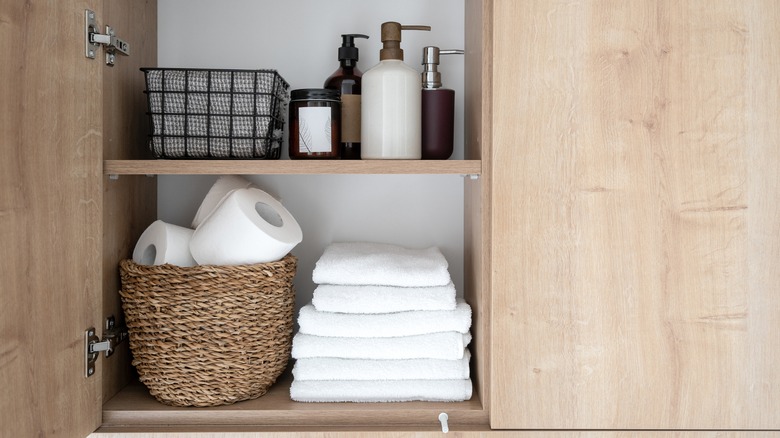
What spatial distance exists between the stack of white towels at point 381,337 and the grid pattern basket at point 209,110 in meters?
0.23

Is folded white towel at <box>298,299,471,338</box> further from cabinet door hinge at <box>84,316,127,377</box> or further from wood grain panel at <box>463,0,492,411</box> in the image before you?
cabinet door hinge at <box>84,316,127,377</box>

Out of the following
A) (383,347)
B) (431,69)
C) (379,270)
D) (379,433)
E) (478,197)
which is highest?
(431,69)

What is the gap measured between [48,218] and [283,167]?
303 mm

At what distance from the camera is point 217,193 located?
1.09m

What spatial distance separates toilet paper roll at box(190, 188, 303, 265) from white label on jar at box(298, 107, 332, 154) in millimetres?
112

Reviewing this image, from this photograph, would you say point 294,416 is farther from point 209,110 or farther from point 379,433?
point 209,110

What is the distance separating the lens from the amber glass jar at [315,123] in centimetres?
99

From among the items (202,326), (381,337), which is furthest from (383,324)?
(202,326)

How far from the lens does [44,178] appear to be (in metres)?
0.75

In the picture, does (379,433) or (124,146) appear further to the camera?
(124,146)

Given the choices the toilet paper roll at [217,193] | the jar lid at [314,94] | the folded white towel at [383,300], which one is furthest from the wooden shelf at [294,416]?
the jar lid at [314,94]

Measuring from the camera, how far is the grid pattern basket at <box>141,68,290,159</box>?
3.24 feet

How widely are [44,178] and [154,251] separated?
0.32 meters

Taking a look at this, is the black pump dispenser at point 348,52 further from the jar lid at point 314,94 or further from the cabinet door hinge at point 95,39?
the cabinet door hinge at point 95,39
